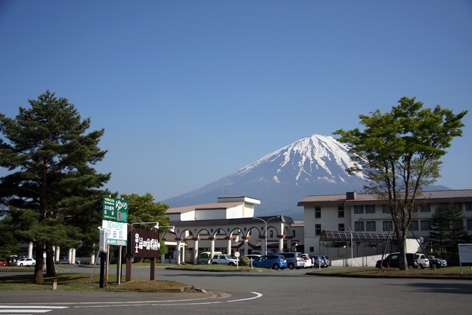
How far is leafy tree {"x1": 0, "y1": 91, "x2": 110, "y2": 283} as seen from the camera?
2473 centimetres

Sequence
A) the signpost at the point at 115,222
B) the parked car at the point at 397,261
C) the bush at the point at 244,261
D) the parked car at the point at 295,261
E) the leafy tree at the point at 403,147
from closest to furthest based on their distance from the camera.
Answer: the signpost at the point at 115,222 < the leafy tree at the point at 403,147 < the parked car at the point at 397,261 < the parked car at the point at 295,261 < the bush at the point at 244,261

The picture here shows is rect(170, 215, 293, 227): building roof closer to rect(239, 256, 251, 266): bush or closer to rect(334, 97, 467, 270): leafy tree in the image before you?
rect(239, 256, 251, 266): bush

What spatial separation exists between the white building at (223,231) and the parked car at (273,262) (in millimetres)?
15801

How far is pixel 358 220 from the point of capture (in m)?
66.1

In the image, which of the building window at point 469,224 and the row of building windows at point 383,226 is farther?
the row of building windows at point 383,226

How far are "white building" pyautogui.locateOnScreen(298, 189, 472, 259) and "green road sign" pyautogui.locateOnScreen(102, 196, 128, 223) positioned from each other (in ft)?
125

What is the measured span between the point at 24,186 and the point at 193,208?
183 ft

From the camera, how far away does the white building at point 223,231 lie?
6625 cm

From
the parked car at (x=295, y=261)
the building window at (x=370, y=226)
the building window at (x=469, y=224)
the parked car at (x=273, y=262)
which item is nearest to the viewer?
the parked car at (x=273, y=262)

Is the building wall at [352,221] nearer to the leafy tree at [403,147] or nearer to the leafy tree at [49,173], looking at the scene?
the leafy tree at [403,147]

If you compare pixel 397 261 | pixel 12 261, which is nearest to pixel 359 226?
pixel 397 261

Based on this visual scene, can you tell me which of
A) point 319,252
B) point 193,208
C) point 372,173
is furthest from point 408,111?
point 193,208

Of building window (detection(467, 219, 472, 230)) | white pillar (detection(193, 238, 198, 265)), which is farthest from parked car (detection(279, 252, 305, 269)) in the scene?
building window (detection(467, 219, 472, 230))

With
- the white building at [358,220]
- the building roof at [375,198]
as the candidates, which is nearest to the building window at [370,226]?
the white building at [358,220]
